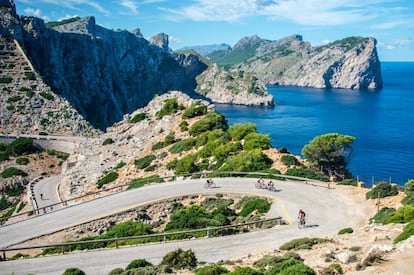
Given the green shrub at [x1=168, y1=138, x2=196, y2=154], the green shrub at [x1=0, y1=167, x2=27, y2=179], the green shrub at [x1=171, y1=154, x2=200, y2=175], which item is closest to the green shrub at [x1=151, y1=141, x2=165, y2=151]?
the green shrub at [x1=168, y1=138, x2=196, y2=154]

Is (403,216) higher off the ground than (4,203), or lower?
higher

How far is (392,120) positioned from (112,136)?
12475cm

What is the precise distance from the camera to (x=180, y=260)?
20.0 metres

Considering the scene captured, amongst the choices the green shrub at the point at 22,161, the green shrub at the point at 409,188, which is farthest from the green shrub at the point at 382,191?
the green shrub at the point at 22,161

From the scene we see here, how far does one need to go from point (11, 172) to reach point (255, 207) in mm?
47333

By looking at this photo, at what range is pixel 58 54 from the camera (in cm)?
13775

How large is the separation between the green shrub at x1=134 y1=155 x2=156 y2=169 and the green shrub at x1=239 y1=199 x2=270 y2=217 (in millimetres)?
21594

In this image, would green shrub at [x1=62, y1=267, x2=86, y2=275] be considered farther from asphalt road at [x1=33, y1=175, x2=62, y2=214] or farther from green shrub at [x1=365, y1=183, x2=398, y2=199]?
asphalt road at [x1=33, y1=175, x2=62, y2=214]

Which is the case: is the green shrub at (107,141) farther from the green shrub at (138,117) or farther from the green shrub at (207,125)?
the green shrub at (207,125)

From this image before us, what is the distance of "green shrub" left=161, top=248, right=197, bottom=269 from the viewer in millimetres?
19828

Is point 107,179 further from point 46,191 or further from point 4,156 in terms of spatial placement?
point 4,156

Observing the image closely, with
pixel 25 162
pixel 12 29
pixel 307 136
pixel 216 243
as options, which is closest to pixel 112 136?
pixel 25 162

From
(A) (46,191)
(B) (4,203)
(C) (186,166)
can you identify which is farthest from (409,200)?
(B) (4,203)

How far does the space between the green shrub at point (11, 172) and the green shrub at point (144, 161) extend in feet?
78.6
